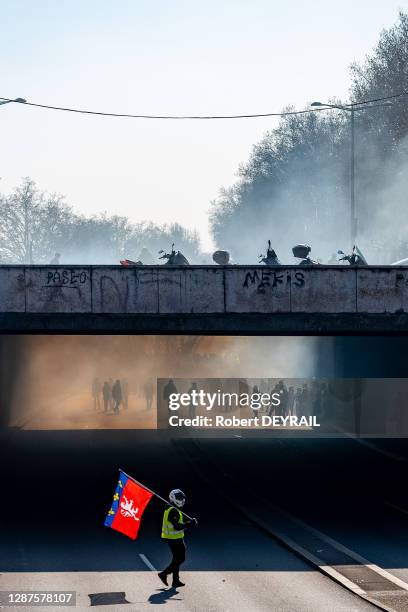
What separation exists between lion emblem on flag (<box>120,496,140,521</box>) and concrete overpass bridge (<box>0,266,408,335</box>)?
270 inches

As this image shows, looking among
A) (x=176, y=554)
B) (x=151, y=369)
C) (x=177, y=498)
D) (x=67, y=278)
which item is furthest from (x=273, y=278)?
(x=151, y=369)

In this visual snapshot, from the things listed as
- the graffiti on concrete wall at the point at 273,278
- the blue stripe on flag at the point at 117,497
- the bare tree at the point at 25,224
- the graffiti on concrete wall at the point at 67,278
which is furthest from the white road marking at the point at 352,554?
the bare tree at the point at 25,224

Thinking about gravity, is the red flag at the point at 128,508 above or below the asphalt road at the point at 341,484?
above

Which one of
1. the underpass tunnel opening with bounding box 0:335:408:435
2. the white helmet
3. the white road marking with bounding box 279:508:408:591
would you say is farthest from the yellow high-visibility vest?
the underpass tunnel opening with bounding box 0:335:408:435

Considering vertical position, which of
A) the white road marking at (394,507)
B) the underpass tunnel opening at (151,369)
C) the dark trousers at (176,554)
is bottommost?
the white road marking at (394,507)

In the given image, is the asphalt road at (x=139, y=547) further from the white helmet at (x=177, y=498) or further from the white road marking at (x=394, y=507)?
the white road marking at (x=394, y=507)

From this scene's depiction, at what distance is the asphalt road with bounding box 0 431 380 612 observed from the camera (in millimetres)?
21953

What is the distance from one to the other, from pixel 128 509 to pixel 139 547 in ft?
15.7

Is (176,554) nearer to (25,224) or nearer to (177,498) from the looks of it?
(177,498)

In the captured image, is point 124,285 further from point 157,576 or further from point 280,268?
point 157,576

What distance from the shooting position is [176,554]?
2242 centimetres

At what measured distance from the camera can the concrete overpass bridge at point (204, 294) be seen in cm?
2883

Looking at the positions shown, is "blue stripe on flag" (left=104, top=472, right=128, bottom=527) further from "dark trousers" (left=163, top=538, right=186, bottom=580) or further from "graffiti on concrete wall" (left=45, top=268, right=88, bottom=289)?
"graffiti on concrete wall" (left=45, top=268, right=88, bottom=289)

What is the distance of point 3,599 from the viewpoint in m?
21.2
